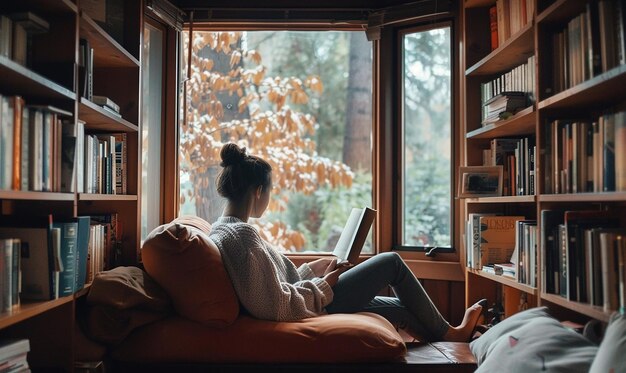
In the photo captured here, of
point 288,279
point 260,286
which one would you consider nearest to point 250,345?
point 260,286

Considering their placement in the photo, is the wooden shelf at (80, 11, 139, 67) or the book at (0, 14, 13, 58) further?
the wooden shelf at (80, 11, 139, 67)

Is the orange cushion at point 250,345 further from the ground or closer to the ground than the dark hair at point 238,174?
closer to the ground

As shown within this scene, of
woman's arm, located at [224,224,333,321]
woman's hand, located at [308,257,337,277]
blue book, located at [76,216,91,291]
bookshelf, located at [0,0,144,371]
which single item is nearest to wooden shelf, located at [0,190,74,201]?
bookshelf, located at [0,0,144,371]

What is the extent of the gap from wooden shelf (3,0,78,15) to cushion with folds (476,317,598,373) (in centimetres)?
175

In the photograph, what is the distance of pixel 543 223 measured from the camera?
1952mm

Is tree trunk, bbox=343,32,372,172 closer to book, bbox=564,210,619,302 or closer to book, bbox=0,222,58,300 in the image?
book, bbox=564,210,619,302

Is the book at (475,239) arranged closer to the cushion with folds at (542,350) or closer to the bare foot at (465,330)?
the bare foot at (465,330)

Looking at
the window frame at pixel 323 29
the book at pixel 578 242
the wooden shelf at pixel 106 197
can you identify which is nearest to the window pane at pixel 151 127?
the window frame at pixel 323 29

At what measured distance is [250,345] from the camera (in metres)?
2.10

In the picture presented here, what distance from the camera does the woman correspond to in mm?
2197

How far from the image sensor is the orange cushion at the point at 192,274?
6.90 feet

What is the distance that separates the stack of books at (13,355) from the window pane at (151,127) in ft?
4.41

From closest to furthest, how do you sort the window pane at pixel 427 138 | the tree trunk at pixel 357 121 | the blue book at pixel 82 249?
1. the blue book at pixel 82 249
2. the window pane at pixel 427 138
3. the tree trunk at pixel 357 121

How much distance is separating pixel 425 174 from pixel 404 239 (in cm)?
39
